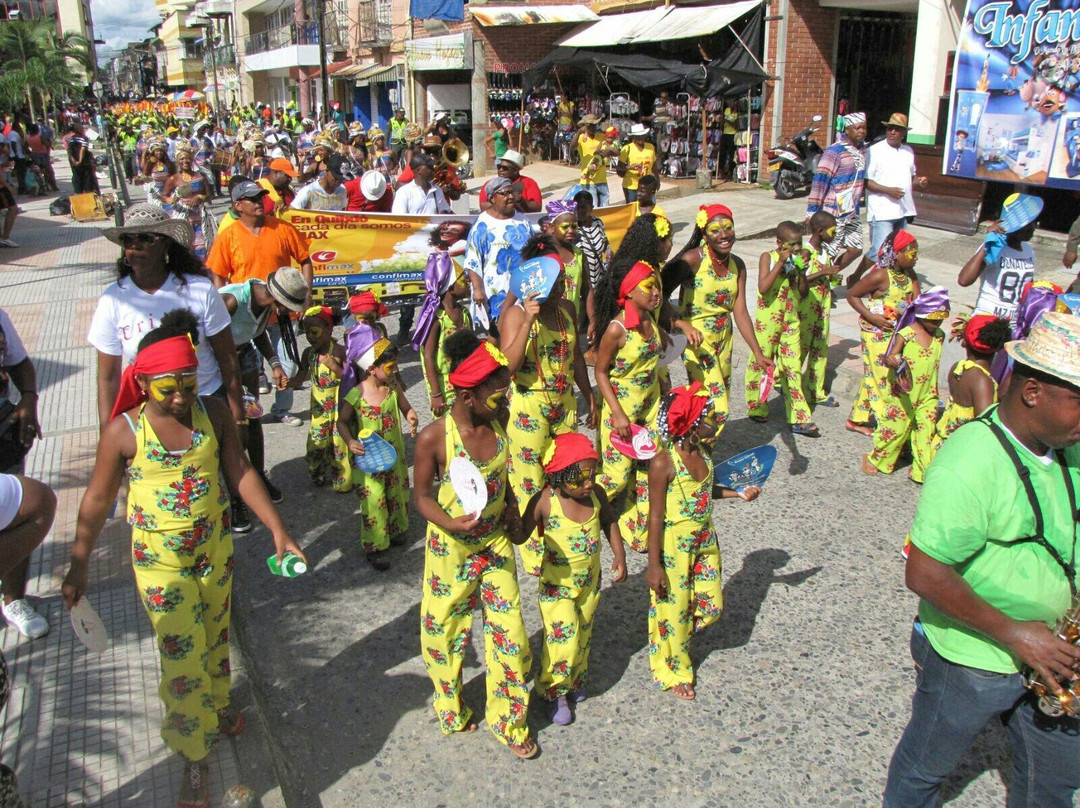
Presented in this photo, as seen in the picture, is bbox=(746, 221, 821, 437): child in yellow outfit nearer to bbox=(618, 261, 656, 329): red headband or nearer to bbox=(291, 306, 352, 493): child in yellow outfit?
bbox=(618, 261, 656, 329): red headband

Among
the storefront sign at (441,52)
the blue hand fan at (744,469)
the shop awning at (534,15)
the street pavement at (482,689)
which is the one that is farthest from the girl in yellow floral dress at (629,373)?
the storefront sign at (441,52)

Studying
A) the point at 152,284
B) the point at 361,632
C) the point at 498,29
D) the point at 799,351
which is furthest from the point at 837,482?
the point at 498,29

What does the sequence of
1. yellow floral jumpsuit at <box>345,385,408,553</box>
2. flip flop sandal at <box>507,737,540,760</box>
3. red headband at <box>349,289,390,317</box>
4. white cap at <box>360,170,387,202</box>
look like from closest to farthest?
flip flop sandal at <box>507,737,540,760</box> → yellow floral jumpsuit at <box>345,385,408,553</box> → red headband at <box>349,289,390,317</box> → white cap at <box>360,170,387,202</box>

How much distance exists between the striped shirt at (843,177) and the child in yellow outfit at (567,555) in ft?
24.6

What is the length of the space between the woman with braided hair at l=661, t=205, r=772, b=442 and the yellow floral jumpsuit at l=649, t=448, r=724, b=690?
213cm

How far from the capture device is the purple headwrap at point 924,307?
5871 mm

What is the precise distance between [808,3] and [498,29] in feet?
33.6

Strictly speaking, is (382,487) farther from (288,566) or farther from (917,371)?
(917,371)

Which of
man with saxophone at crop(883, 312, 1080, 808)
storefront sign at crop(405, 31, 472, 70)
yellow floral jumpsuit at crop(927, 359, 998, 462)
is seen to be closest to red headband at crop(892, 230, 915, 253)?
yellow floral jumpsuit at crop(927, 359, 998, 462)

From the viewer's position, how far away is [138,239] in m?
4.10

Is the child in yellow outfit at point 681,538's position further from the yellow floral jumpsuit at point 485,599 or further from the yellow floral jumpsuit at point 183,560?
the yellow floral jumpsuit at point 183,560

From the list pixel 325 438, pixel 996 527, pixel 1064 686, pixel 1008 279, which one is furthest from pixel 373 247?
pixel 1064 686

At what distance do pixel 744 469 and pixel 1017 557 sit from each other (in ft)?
4.94

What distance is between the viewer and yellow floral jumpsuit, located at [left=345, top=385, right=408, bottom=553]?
196 inches
